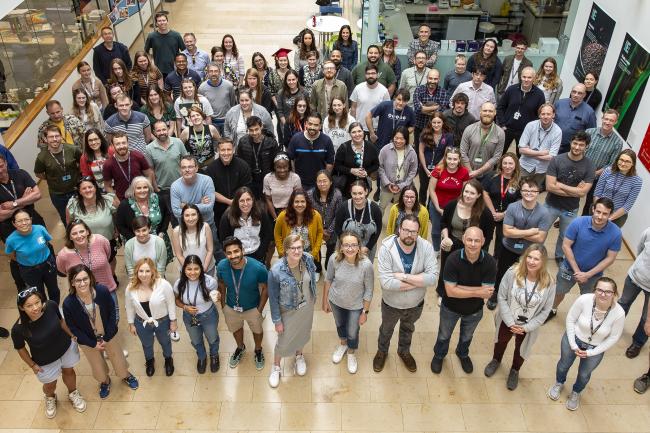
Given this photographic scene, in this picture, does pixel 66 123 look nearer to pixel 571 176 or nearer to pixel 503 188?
pixel 503 188

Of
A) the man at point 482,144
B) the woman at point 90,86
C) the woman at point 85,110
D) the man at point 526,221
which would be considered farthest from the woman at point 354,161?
the woman at point 90,86

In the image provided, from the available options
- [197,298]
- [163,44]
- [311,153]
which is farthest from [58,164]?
[163,44]

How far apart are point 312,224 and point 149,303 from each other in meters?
1.58

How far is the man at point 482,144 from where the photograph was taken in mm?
6078

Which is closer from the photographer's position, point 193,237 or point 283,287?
point 283,287

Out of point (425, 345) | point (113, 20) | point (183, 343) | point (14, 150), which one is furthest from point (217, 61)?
point (425, 345)

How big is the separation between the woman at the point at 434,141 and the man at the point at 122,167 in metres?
3.01

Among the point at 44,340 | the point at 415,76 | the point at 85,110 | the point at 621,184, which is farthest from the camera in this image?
the point at 415,76

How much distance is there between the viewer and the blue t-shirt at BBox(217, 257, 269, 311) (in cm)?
448

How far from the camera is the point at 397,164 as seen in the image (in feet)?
19.5

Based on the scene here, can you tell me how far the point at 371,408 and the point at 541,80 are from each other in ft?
16.1

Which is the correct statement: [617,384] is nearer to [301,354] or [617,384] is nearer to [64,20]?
[301,354]

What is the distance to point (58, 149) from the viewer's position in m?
5.82

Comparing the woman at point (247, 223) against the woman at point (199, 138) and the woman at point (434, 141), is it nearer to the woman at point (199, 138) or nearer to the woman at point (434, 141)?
the woman at point (199, 138)
